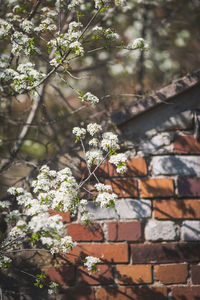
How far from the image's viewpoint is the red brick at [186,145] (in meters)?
1.50

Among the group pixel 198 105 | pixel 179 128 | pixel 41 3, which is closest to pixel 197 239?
pixel 179 128

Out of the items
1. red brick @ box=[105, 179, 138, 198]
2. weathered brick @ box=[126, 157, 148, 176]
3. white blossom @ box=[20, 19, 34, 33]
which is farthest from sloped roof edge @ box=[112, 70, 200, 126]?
white blossom @ box=[20, 19, 34, 33]

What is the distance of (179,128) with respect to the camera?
59.8 inches

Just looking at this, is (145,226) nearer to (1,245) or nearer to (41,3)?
(1,245)

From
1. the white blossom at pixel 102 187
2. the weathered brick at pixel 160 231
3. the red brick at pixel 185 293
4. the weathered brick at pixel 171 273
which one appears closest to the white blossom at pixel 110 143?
the white blossom at pixel 102 187

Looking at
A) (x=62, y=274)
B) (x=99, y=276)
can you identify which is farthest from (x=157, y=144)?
(x=62, y=274)

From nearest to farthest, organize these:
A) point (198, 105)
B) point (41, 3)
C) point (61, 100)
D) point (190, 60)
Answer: point (198, 105) < point (41, 3) < point (61, 100) < point (190, 60)

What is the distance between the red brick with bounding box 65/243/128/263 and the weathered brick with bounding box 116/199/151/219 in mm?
181

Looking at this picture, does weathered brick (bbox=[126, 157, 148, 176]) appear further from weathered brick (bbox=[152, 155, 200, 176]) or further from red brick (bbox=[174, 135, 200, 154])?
red brick (bbox=[174, 135, 200, 154])

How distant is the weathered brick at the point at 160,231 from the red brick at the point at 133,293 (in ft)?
0.94

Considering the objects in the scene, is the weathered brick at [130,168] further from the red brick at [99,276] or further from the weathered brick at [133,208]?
the red brick at [99,276]

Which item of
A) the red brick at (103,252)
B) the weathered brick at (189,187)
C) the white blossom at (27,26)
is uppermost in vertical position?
the white blossom at (27,26)

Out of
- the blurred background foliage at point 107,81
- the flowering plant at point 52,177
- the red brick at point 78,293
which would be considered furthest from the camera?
the blurred background foliage at point 107,81

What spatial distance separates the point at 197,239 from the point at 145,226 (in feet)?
1.07
